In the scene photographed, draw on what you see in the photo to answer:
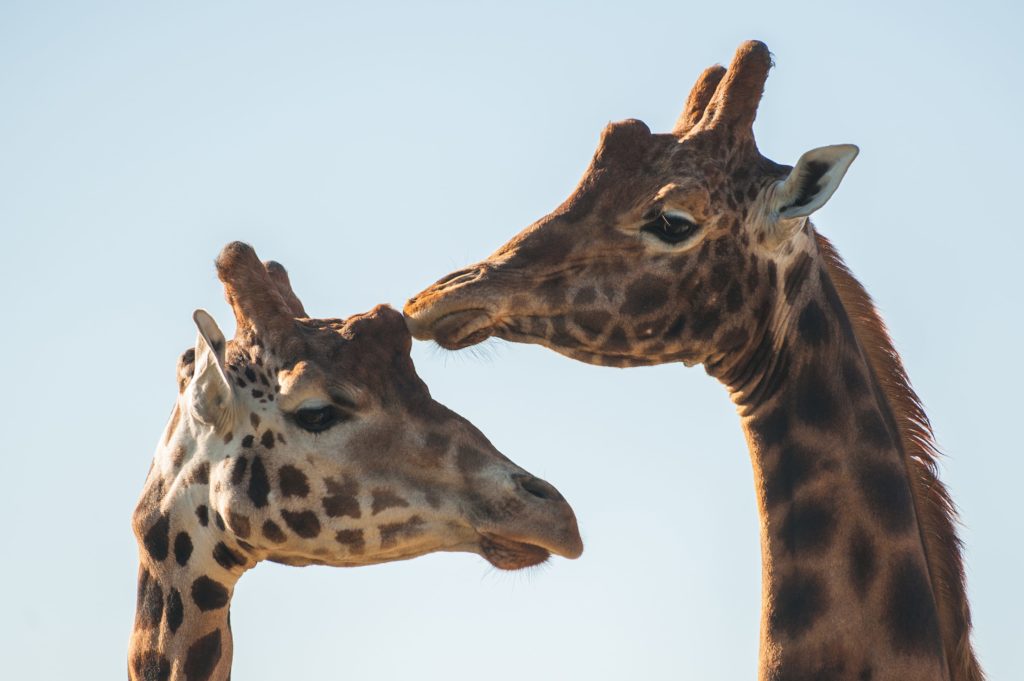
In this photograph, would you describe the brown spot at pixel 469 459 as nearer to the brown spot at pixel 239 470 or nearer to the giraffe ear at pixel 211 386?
the brown spot at pixel 239 470

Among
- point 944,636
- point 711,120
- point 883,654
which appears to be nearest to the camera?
point 883,654

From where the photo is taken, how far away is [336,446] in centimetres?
964

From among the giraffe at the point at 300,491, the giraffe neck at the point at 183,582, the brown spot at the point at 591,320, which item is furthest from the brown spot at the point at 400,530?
the brown spot at the point at 591,320

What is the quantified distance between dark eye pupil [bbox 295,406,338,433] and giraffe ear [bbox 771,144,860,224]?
2939 millimetres

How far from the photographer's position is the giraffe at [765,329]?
372 inches

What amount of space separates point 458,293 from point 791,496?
7.48 ft

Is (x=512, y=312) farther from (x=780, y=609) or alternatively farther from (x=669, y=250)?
(x=780, y=609)

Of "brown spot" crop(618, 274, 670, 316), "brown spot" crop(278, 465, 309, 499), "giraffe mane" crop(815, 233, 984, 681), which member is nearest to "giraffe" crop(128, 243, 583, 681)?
"brown spot" crop(278, 465, 309, 499)

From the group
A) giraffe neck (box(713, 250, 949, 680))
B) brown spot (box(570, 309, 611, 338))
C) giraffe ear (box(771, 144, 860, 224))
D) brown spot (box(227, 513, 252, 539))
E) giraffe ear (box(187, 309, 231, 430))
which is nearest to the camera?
giraffe neck (box(713, 250, 949, 680))

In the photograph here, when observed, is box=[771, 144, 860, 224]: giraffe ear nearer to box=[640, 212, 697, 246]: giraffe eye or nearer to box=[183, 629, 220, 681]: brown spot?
box=[640, 212, 697, 246]: giraffe eye

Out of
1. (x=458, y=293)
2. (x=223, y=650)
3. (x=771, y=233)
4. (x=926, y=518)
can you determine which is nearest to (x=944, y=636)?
(x=926, y=518)

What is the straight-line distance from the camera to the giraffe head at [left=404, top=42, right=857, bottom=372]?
32.5ft

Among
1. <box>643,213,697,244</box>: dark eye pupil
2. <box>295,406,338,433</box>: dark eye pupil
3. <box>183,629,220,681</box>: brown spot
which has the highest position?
<box>643,213,697,244</box>: dark eye pupil

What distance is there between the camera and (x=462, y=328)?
984cm
